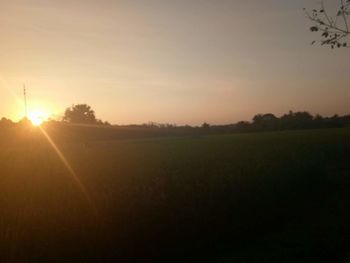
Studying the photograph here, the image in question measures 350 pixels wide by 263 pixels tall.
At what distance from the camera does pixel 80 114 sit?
11281cm

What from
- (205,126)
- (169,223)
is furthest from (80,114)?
(169,223)

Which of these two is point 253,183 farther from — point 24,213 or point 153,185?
Result: point 24,213

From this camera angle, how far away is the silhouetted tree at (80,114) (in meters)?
111

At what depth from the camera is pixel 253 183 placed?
56.7 feet

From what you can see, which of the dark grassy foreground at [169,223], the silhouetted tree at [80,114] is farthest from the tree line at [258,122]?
the dark grassy foreground at [169,223]

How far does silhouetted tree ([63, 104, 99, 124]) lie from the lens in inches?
4375

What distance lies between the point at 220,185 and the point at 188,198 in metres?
1.97

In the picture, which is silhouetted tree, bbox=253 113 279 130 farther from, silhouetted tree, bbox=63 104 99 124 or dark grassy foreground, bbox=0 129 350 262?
dark grassy foreground, bbox=0 129 350 262

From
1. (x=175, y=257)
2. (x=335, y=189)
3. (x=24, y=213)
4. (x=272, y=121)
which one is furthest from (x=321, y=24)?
(x=272, y=121)

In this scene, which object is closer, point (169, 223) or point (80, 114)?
point (169, 223)

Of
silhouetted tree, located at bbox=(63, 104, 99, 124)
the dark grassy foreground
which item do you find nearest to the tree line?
silhouetted tree, located at bbox=(63, 104, 99, 124)

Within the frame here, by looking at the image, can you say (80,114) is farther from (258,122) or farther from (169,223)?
(169,223)

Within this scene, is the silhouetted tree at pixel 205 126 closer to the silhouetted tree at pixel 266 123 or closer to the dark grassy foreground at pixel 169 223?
the silhouetted tree at pixel 266 123

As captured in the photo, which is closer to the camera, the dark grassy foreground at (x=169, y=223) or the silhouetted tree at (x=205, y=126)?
the dark grassy foreground at (x=169, y=223)
